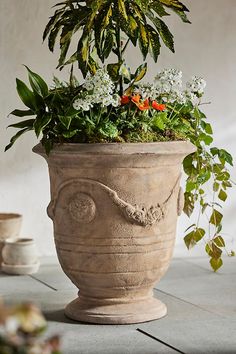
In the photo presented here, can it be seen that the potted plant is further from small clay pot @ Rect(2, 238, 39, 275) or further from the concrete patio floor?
small clay pot @ Rect(2, 238, 39, 275)

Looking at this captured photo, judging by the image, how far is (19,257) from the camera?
13.9ft

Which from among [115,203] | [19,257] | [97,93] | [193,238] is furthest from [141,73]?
[19,257]

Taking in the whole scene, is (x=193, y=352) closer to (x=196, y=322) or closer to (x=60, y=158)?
(x=196, y=322)

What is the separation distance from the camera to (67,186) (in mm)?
3129

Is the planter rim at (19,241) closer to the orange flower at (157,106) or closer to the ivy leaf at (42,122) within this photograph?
the ivy leaf at (42,122)

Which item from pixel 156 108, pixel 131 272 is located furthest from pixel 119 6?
pixel 131 272

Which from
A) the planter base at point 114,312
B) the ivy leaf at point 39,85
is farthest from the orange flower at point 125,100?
the planter base at point 114,312

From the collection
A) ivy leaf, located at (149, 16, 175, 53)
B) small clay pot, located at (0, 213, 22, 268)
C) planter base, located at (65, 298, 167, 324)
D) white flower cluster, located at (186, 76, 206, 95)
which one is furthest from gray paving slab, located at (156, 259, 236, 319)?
ivy leaf, located at (149, 16, 175, 53)

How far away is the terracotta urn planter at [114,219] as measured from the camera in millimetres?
3061

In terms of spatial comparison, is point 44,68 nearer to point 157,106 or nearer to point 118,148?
point 157,106

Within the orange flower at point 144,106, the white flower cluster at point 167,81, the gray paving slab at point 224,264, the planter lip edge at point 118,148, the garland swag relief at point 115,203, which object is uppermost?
the white flower cluster at point 167,81

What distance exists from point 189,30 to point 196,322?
2181 millimetres

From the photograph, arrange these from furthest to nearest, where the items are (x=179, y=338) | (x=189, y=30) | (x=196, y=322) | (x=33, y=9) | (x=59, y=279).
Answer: (x=189, y=30)
(x=33, y=9)
(x=59, y=279)
(x=196, y=322)
(x=179, y=338)

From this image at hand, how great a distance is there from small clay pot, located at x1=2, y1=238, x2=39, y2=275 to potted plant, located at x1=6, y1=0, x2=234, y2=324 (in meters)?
0.99
